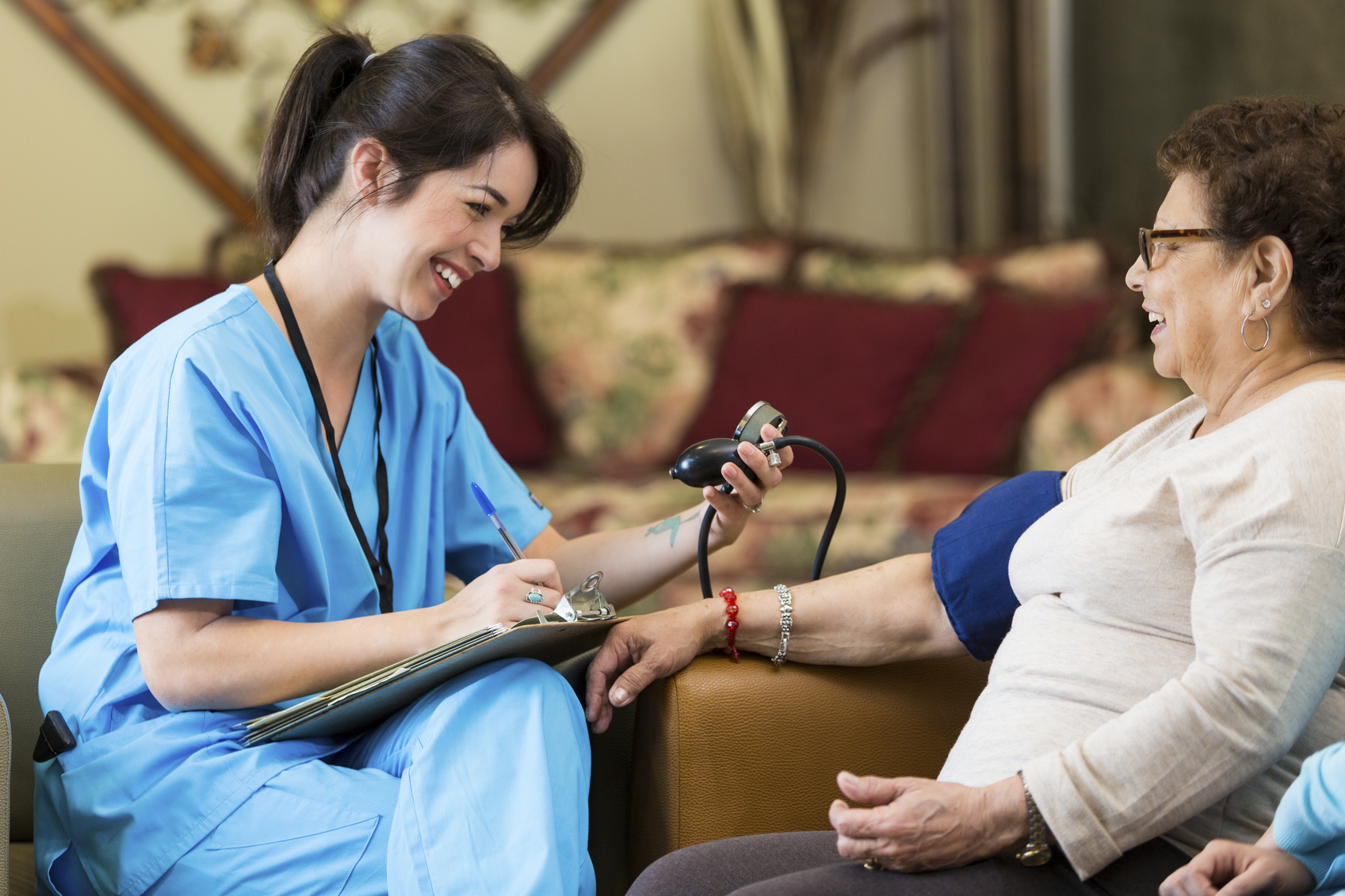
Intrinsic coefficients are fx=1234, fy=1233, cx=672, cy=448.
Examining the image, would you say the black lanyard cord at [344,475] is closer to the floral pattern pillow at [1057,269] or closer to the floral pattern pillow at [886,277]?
the floral pattern pillow at [886,277]

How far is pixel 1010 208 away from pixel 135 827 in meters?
3.32

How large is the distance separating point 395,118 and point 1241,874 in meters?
1.07

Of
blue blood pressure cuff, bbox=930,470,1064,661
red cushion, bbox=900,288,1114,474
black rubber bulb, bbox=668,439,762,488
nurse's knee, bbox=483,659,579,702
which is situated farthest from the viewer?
red cushion, bbox=900,288,1114,474

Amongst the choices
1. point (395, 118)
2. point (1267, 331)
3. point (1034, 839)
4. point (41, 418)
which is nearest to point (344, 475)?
point (395, 118)

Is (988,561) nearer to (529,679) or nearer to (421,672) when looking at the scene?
(529,679)

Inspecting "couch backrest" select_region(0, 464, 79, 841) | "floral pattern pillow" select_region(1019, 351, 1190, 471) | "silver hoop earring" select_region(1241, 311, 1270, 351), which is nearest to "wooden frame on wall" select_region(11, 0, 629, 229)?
"floral pattern pillow" select_region(1019, 351, 1190, 471)

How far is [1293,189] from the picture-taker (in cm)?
107

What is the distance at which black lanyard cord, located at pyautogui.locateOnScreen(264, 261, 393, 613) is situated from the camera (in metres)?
1.34

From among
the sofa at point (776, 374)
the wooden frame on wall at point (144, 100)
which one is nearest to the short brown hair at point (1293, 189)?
the sofa at point (776, 374)

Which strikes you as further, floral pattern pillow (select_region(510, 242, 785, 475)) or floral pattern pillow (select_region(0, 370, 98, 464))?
floral pattern pillow (select_region(510, 242, 785, 475))

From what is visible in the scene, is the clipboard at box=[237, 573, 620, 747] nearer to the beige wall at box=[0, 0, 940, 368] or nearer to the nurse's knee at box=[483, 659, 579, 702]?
the nurse's knee at box=[483, 659, 579, 702]

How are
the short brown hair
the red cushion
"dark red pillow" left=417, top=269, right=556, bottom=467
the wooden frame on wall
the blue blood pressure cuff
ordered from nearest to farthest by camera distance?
the short brown hair → the blue blood pressure cuff → the red cushion → "dark red pillow" left=417, top=269, right=556, bottom=467 → the wooden frame on wall

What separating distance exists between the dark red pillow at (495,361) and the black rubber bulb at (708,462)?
1639mm

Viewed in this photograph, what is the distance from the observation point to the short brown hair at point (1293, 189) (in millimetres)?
1062
